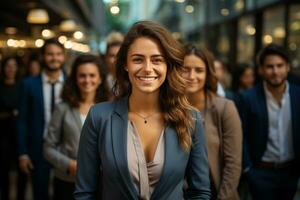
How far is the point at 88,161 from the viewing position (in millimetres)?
2525

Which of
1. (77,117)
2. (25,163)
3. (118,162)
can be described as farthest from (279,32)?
(118,162)

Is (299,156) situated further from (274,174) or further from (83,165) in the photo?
(83,165)

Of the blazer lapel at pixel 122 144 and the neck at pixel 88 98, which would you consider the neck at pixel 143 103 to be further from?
the neck at pixel 88 98

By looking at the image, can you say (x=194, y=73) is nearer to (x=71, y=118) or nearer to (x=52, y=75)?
(x=71, y=118)

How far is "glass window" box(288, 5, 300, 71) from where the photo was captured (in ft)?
28.0

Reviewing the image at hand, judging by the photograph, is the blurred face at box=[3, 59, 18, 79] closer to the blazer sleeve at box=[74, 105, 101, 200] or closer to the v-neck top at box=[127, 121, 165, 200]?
the blazer sleeve at box=[74, 105, 101, 200]

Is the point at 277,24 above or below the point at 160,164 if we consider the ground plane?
above

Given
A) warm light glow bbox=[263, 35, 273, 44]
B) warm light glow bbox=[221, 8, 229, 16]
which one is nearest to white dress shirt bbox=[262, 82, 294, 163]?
warm light glow bbox=[263, 35, 273, 44]

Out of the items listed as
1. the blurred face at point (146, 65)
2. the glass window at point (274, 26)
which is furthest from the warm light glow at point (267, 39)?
the blurred face at point (146, 65)

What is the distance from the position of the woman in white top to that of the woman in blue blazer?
5.01 feet

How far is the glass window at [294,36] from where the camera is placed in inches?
336

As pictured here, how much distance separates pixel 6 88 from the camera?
7.06 m

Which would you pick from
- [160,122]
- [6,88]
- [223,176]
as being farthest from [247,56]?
[160,122]

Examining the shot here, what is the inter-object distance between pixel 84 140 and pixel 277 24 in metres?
8.12
